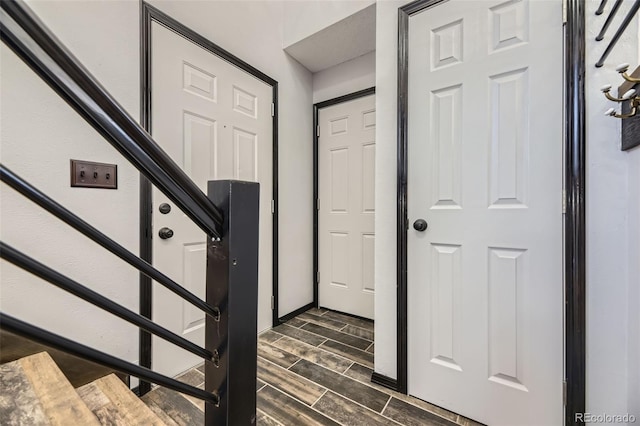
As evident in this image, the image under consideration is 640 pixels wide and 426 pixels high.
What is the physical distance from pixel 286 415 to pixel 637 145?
1.76 m

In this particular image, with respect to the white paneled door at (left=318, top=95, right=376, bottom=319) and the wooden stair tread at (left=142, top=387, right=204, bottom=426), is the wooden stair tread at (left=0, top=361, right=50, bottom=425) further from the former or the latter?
the white paneled door at (left=318, top=95, right=376, bottom=319)

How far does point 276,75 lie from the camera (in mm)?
2271

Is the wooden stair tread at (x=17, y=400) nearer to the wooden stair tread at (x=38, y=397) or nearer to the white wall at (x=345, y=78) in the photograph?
the wooden stair tread at (x=38, y=397)

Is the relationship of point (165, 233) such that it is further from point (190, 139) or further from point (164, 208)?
point (190, 139)

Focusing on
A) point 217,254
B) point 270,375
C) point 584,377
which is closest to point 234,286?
point 217,254

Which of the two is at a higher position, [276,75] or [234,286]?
[276,75]

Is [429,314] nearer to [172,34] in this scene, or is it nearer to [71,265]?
[71,265]

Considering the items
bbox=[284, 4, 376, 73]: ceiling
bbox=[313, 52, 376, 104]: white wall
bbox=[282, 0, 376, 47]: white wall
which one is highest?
bbox=[282, 0, 376, 47]: white wall

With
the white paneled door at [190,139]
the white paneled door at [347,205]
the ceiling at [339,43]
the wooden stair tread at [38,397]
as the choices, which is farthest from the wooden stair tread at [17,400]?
the ceiling at [339,43]

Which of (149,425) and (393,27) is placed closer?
(149,425)

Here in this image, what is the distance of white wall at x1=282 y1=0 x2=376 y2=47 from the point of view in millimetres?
1917

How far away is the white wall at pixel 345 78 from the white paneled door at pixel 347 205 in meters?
0.13

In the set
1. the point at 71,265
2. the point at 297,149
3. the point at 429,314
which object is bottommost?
the point at 429,314

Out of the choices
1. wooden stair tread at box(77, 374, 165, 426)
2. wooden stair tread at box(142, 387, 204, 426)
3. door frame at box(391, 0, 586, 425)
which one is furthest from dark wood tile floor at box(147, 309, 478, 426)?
door frame at box(391, 0, 586, 425)
